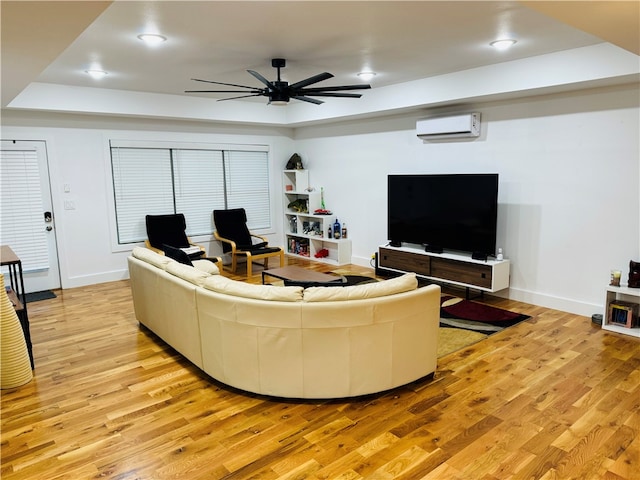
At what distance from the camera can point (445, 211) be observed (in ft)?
17.8

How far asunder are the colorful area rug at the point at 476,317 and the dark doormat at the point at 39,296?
4790mm

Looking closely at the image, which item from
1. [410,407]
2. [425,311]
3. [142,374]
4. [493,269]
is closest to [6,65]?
[142,374]

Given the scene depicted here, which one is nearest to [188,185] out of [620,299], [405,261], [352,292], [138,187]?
[138,187]

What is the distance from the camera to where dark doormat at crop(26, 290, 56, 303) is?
5.52 meters

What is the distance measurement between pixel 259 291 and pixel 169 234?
4136mm

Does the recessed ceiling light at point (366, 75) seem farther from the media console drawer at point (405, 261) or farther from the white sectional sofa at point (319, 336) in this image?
the white sectional sofa at point (319, 336)

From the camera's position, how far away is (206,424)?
9.09ft

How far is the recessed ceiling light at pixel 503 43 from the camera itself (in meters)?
3.74

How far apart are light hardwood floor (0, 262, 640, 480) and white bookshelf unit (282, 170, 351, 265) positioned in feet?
11.8

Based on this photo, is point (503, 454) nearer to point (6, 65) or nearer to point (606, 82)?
point (606, 82)

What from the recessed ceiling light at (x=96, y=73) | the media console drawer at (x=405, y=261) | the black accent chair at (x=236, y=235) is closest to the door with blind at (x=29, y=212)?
the recessed ceiling light at (x=96, y=73)

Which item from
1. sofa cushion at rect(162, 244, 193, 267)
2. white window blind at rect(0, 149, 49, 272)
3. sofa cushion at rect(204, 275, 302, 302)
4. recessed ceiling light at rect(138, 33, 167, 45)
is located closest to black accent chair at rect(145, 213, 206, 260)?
white window blind at rect(0, 149, 49, 272)

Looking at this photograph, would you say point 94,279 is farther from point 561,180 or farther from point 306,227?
point 561,180

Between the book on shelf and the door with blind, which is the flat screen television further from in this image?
the door with blind
